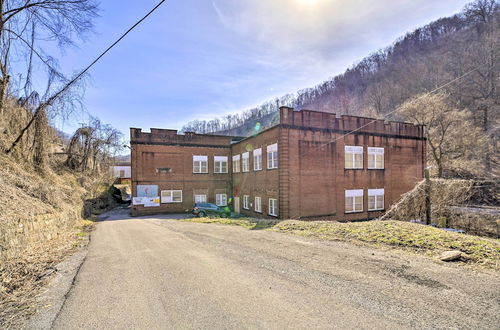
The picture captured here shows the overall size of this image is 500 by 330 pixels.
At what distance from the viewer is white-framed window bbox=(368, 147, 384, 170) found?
19.0 metres

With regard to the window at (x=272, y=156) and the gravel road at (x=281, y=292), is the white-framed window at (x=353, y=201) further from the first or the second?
the gravel road at (x=281, y=292)

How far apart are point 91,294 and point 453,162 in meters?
35.5

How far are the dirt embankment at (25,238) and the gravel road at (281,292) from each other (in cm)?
80

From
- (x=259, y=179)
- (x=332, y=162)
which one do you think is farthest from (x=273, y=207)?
(x=332, y=162)

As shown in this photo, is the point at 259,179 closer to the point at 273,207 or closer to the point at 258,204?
the point at 258,204

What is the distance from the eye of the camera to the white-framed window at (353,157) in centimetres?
1811

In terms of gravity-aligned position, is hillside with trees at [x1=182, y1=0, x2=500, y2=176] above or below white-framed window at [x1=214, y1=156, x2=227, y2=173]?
above

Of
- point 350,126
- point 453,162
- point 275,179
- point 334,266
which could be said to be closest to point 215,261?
point 334,266

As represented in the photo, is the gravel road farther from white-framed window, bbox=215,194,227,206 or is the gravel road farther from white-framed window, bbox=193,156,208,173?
white-framed window, bbox=215,194,227,206

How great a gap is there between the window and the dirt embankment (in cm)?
1228

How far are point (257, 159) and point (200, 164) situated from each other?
7991 mm

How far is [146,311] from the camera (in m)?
3.68

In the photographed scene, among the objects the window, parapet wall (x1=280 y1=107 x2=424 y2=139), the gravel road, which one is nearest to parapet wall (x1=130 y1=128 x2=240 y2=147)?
the window

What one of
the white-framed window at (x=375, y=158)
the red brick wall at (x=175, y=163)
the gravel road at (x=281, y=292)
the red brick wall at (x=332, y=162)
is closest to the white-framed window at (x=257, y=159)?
the red brick wall at (x=332, y=162)
